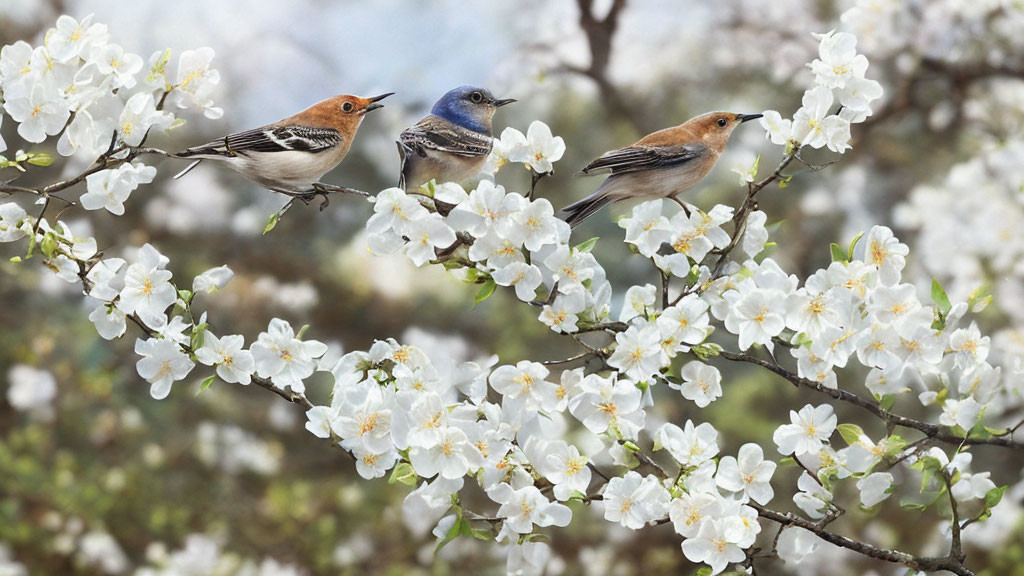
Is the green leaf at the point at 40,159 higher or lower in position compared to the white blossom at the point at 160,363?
higher

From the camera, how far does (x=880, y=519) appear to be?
238cm

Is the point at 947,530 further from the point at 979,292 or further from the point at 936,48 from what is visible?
the point at 936,48

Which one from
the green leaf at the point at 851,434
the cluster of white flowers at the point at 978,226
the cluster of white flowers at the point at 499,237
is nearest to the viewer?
the cluster of white flowers at the point at 499,237

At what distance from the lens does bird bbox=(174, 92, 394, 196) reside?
61 centimetres

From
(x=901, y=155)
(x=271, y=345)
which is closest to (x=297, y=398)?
(x=271, y=345)

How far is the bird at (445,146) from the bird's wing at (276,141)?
5cm

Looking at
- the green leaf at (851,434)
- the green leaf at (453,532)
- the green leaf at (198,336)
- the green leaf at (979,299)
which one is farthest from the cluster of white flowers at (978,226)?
the green leaf at (198,336)

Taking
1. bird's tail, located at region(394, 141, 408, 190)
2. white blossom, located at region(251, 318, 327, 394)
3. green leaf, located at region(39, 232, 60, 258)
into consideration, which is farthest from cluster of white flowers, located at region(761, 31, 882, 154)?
green leaf, located at region(39, 232, 60, 258)

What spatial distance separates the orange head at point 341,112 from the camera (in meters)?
0.66

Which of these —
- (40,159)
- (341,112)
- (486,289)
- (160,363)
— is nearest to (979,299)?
(486,289)

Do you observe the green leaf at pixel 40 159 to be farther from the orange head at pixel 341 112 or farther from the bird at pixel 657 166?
the bird at pixel 657 166

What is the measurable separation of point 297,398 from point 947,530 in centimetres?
53

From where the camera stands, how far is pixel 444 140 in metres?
0.65

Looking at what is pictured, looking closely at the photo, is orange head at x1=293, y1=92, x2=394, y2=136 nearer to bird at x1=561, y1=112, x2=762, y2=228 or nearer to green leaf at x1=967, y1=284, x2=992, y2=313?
bird at x1=561, y1=112, x2=762, y2=228
